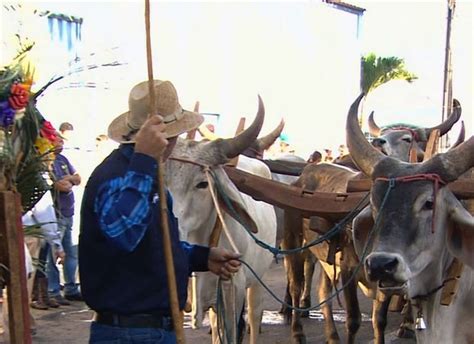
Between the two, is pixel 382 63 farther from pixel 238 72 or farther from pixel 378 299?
pixel 378 299

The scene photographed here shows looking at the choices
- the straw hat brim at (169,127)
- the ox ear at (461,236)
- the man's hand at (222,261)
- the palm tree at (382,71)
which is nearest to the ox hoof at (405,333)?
the ox ear at (461,236)

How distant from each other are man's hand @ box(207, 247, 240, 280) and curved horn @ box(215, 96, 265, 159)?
1.65 m

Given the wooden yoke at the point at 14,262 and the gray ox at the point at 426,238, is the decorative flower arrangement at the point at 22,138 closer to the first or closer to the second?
the wooden yoke at the point at 14,262

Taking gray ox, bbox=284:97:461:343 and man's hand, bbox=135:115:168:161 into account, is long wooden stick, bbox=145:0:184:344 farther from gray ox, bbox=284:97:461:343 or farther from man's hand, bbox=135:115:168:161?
gray ox, bbox=284:97:461:343

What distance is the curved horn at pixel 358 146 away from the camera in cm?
467

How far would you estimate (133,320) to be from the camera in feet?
10.4

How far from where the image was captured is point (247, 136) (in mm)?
5289

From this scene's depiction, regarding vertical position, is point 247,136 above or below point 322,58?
below

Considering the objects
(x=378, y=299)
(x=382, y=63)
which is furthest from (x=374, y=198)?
(x=382, y=63)

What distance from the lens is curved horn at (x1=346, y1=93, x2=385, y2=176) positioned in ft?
15.3

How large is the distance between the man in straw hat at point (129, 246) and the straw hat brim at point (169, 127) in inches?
1.2

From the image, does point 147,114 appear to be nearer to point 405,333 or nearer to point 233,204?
point 233,204

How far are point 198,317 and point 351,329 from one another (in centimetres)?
177

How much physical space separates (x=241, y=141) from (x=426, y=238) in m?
1.64
